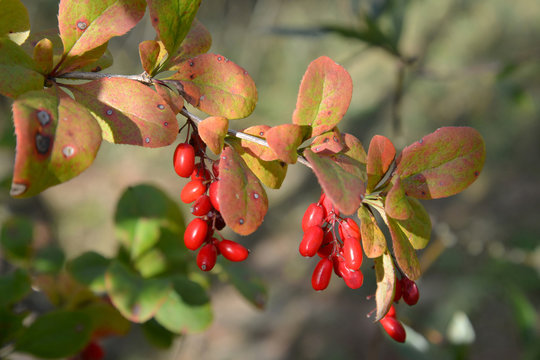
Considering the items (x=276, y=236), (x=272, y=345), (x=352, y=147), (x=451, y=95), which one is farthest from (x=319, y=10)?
(x=352, y=147)

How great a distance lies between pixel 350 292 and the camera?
137 inches

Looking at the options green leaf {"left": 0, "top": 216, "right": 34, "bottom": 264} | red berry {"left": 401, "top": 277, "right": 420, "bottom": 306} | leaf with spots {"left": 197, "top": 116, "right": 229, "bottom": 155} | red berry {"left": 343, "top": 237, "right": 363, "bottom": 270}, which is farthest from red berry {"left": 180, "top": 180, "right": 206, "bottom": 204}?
green leaf {"left": 0, "top": 216, "right": 34, "bottom": 264}

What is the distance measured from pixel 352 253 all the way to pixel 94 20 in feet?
1.50

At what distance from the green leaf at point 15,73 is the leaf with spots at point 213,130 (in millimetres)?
199

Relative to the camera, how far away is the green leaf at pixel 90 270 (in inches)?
39.8

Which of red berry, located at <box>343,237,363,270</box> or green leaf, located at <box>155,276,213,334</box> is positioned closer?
red berry, located at <box>343,237,363,270</box>

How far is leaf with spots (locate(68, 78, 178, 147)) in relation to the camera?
1.79ft

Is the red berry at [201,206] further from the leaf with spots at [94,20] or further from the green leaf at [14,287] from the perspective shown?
the green leaf at [14,287]

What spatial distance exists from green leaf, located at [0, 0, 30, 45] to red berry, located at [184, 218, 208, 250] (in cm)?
35

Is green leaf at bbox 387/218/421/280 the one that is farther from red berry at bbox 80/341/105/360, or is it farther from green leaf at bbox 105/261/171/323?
red berry at bbox 80/341/105/360

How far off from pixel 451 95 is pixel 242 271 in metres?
3.81

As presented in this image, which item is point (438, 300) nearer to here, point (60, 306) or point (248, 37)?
point (60, 306)

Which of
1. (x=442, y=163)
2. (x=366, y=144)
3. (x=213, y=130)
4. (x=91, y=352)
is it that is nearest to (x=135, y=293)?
(x=91, y=352)

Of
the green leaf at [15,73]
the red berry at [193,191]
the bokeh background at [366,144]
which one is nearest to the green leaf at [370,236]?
the red berry at [193,191]
